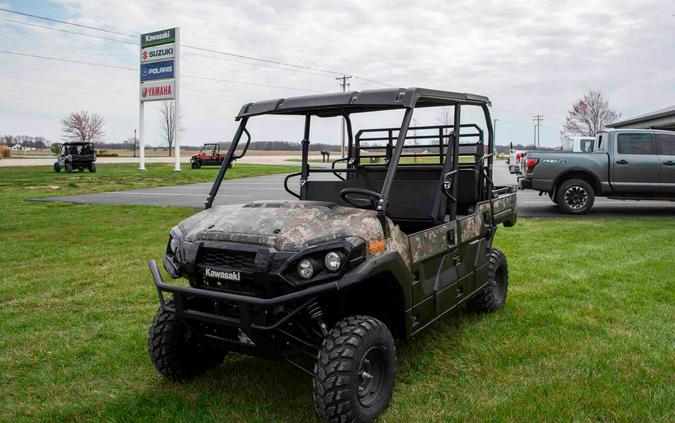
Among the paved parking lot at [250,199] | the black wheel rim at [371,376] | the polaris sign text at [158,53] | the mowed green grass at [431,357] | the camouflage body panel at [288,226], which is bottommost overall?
the mowed green grass at [431,357]

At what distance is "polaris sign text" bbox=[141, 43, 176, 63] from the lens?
32.7m

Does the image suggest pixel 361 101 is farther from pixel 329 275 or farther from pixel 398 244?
pixel 329 275

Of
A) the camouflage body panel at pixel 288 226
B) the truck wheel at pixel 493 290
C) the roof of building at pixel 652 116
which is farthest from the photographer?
the roof of building at pixel 652 116

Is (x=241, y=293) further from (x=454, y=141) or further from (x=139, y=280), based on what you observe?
(x=139, y=280)

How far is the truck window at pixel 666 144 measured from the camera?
1254 centimetres

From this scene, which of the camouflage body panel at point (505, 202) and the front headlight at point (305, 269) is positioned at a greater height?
the camouflage body panel at point (505, 202)

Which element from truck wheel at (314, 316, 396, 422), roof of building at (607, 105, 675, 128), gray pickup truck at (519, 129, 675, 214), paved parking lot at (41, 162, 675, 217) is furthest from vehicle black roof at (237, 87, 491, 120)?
roof of building at (607, 105, 675, 128)

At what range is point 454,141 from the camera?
4457mm

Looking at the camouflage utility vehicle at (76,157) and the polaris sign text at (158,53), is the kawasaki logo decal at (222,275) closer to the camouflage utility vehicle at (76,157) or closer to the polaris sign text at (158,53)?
the camouflage utility vehicle at (76,157)

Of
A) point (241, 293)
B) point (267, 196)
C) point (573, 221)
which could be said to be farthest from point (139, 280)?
point (267, 196)

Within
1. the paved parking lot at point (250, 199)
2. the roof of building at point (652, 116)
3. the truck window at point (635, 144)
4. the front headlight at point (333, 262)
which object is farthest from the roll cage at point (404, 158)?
the roof of building at point (652, 116)

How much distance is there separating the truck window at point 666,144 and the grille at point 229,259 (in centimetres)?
1196

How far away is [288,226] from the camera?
329cm

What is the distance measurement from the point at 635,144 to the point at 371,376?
11.4 metres
